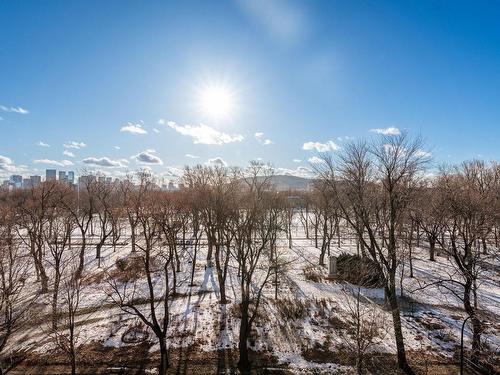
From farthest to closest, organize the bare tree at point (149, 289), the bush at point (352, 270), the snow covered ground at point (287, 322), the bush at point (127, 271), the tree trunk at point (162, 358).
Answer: the bush at point (127, 271), the bush at point (352, 270), the bare tree at point (149, 289), the snow covered ground at point (287, 322), the tree trunk at point (162, 358)

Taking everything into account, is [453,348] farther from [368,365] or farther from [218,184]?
[218,184]

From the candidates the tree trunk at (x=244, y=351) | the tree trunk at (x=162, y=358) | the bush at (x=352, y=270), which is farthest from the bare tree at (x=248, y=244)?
the bush at (x=352, y=270)

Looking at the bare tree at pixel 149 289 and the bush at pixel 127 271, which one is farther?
the bush at pixel 127 271

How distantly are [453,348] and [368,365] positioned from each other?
5146 millimetres

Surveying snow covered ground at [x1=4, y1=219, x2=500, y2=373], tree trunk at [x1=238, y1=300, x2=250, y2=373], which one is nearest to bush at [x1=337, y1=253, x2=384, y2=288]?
snow covered ground at [x1=4, y1=219, x2=500, y2=373]

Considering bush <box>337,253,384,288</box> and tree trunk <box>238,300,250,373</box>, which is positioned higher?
bush <box>337,253,384,288</box>

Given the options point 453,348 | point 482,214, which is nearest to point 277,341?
point 453,348

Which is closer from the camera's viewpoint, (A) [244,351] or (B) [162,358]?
(B) [162,358]

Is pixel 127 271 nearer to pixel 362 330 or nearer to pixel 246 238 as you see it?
pixel 246 238

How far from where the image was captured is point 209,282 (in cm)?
2500

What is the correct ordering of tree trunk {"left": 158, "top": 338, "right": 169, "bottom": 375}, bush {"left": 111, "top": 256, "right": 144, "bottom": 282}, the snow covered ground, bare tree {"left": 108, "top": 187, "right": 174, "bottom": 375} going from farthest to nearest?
bush {"left": 111, "top": 256, "right": 144, "bottom": 282}
bare tree {"left": 108, "top": 187, "right": 174, "bottom": 375}
the snow covered ground
tree trunk {"left": 158, "top": 338, "right": 169, "bottom": 375}

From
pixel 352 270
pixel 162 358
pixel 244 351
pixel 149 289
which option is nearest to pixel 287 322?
pixel 244 351

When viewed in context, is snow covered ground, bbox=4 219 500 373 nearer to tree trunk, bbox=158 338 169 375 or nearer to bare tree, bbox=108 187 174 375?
bare tree, bbox=108 187 174 375

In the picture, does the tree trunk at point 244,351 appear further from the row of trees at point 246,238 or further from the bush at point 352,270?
the bush at point 352,270
